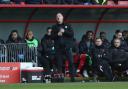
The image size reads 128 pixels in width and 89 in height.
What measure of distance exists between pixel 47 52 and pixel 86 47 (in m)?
1.32

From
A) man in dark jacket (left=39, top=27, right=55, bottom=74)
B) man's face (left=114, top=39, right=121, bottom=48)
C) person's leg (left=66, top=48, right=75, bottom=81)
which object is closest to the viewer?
person's leg (left=66, top=48, right=75, bottom=81)

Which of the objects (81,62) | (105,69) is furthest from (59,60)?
(105,69)

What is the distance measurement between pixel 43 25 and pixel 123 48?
3473mm

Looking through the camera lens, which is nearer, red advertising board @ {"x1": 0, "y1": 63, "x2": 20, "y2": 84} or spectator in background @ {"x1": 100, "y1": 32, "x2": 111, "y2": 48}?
red advertising board @ {"x1": 0, "y1": 63, "x2": 20, "y2": 84}

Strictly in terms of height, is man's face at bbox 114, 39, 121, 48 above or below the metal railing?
above

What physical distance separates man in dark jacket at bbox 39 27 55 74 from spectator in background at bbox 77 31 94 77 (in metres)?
0.94

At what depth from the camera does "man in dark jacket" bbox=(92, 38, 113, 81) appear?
17.3 meters

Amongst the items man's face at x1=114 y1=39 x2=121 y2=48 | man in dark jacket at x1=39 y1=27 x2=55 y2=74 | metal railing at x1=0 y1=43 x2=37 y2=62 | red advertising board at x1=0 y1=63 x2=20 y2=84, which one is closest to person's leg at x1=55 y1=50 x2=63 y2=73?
man in dark jacket at x1=39 y1=27 x2=55 y2=74

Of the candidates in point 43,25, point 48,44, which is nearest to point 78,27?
point 43,25

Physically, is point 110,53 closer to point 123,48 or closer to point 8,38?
point 123,48

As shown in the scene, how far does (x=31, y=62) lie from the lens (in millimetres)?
17203

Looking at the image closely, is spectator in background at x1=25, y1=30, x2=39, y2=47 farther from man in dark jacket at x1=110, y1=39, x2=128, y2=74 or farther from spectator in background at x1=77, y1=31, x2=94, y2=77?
man in dark jacket at x1=110, y1=39, x2=128, y2=74

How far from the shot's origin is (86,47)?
18453mm

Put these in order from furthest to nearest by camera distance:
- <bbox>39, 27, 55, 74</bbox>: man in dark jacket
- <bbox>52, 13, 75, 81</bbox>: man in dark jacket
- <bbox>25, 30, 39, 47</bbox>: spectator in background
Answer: <bbox>25, 30, 39, 47</bbox>: spectator in background → <bbox>39, 27, 55, 74</bbox>: man in dark jacket → <bbox>52, 13, 75, 81</bbox>: man in dark jacket
